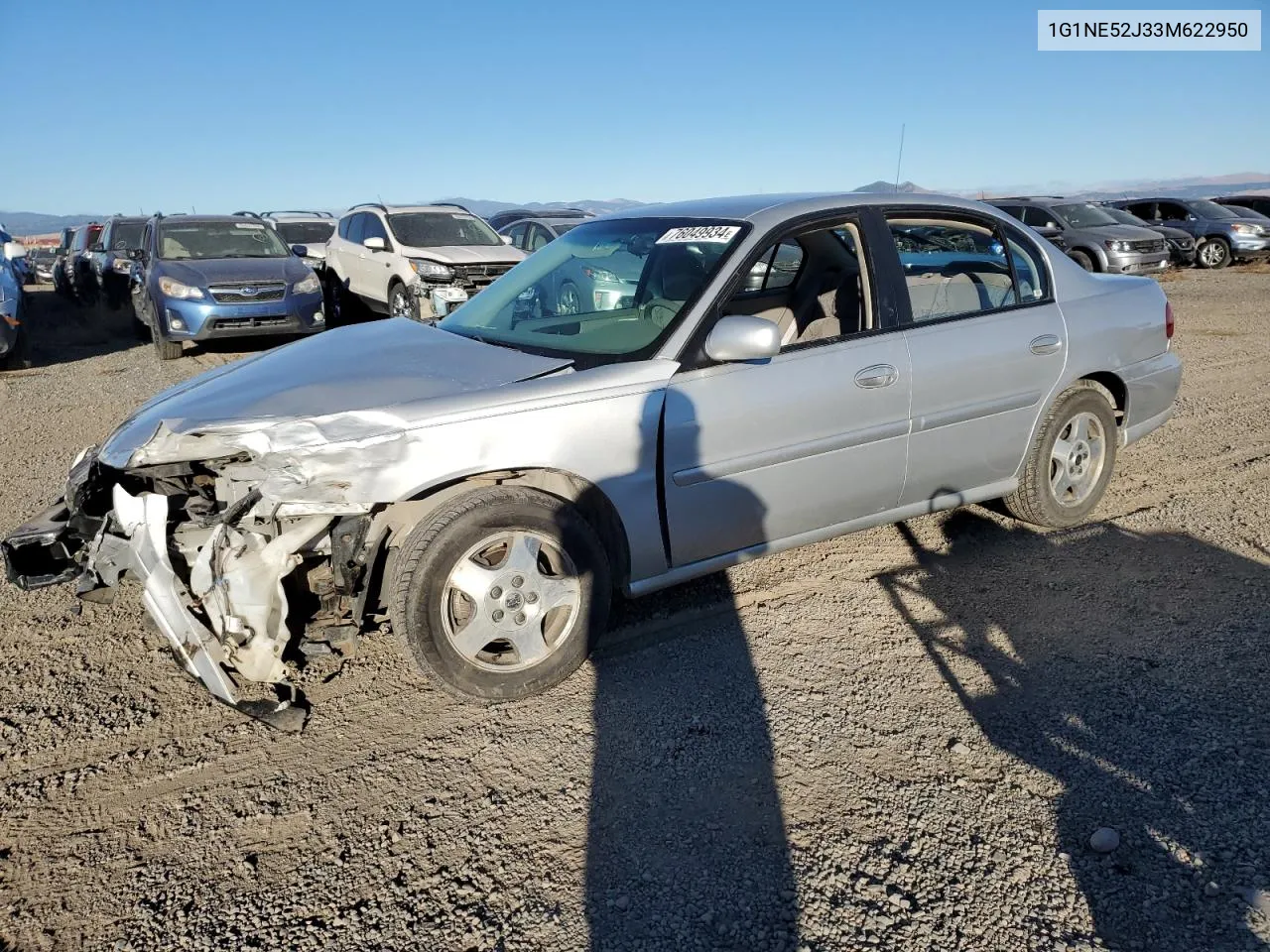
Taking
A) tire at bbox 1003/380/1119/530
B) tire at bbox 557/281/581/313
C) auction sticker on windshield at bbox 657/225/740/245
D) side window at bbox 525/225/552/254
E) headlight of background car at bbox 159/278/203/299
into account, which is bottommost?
tire at bbox 1003/380/1119/530

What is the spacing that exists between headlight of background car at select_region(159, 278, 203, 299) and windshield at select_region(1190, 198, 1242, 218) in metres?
22.5

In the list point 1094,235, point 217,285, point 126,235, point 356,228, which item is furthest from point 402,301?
point 1094,235

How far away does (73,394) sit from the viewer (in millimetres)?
9258

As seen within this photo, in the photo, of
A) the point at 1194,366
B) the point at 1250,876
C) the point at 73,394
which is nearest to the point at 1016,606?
the point at 1250,876

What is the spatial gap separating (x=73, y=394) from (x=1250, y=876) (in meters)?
10.2

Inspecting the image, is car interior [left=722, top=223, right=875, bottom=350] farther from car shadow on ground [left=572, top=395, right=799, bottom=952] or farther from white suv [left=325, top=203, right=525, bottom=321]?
white suv [left=325, top=203, right=525, bottom=321]

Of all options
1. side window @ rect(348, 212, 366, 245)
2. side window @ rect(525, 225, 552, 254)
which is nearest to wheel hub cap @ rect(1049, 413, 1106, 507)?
side window @ rect(348, 212, 366, 245)

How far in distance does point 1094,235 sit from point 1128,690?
16699 millimetres

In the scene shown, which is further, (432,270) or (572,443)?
(432,270)

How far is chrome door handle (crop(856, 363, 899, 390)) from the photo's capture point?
3.85 m

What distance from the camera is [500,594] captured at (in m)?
3.22

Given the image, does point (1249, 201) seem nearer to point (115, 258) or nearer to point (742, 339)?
point (115, 258)

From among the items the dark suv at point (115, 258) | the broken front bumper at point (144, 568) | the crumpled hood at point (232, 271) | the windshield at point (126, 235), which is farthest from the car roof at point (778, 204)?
the windshield at point (126, 235)

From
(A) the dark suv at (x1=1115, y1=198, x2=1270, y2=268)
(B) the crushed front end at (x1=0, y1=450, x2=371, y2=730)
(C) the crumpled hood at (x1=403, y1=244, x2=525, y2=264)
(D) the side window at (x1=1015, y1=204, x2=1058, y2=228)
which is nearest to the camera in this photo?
(B) the crushed front end at (x1=0, y1=450, x2=371, y2=730)
